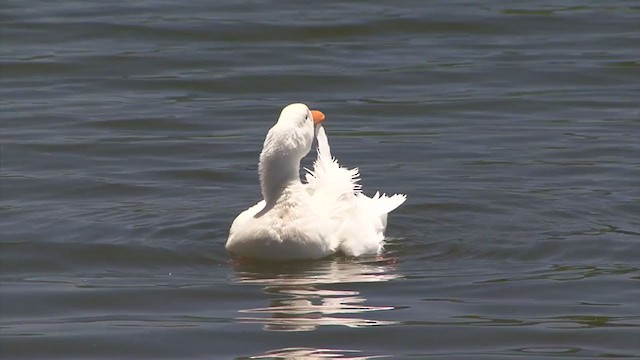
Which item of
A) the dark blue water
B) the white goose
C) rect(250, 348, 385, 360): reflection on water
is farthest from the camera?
the white goose

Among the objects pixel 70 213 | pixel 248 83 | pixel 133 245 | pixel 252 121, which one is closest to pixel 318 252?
pixel 133 245

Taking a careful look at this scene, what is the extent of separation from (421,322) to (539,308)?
0.78 meters

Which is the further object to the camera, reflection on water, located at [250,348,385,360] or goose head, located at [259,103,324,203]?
goose head, located at [259,103,324,203]

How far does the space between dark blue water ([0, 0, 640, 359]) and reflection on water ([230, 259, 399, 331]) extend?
3 centimetres

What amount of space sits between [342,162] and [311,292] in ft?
13.9

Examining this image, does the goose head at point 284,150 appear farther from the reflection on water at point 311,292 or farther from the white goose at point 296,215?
the reflection on water at point 311,292

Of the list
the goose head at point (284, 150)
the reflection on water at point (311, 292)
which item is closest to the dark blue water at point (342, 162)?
the reflection on water at point (311, 292)

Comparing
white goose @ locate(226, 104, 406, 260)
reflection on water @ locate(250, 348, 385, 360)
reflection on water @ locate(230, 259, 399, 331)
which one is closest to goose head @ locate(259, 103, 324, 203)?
white goose @ locate(226, 104, 406, 260)

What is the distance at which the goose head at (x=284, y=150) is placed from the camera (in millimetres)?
10516

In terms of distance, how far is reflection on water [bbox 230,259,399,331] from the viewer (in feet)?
29.3

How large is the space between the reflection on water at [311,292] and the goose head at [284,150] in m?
0.56

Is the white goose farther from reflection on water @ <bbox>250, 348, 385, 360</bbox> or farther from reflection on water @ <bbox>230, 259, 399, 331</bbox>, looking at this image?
reflection on water @ <bbox>250, 348, 385, 360</bbox>

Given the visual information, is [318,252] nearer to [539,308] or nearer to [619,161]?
[539,308]

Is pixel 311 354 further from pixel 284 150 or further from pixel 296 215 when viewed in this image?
pixel 284 150
